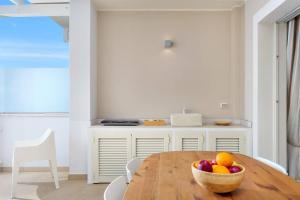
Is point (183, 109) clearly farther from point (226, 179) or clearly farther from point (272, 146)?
point (226, 179)

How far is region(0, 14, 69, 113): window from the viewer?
4.35m

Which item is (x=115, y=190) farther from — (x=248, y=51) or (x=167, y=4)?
(x=167, y=4)

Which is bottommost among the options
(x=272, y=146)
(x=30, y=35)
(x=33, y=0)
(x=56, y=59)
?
(x=272, y=146)

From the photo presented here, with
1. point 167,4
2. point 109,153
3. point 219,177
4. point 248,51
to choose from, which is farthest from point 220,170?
point 167,4

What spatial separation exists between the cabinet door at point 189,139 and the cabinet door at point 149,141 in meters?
0.14

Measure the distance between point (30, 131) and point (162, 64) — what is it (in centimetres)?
243

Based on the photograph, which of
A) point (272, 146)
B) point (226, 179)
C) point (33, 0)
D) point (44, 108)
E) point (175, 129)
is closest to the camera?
point (226, 179)

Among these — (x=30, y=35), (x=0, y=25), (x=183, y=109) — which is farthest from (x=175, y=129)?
(x=0, y=25)

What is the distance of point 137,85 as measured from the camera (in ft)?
13.6

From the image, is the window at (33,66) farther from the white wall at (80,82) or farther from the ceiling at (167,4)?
the ceiling at (167,4)

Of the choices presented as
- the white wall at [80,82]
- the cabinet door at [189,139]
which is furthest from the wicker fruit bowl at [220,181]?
the white wall at [80,82]

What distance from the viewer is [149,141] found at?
3676mm

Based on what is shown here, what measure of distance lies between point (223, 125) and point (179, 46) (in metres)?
1.39

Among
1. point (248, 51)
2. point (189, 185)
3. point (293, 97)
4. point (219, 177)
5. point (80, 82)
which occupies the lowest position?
point (189, 185)
